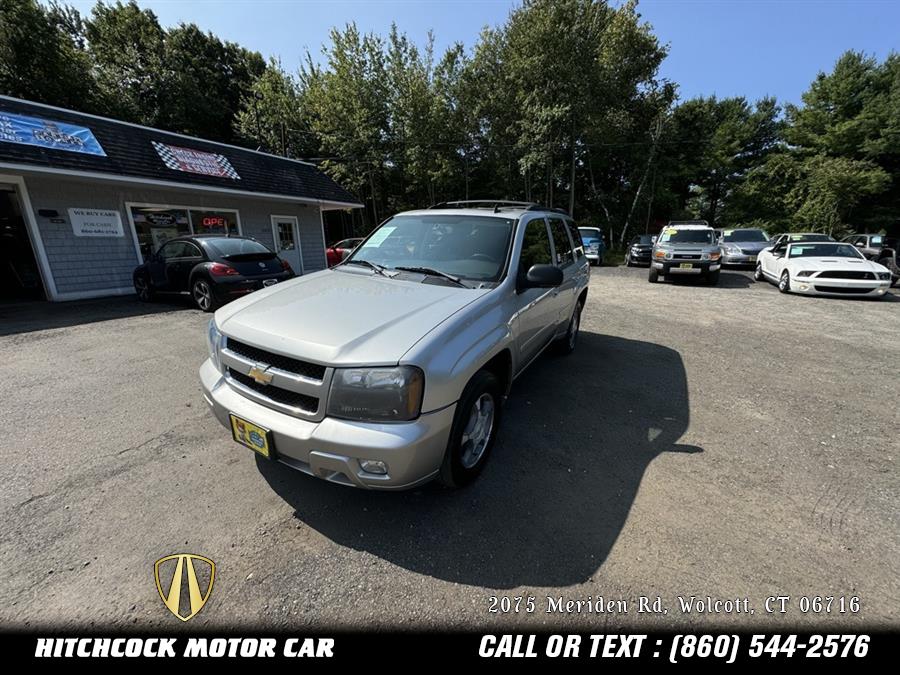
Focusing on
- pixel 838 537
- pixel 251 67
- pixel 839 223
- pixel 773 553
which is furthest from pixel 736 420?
pixel 251 67

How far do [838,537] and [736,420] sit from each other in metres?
1.48

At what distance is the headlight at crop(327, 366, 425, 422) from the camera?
1894mm

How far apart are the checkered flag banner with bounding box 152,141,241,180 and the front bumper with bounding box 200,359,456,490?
11696 mm

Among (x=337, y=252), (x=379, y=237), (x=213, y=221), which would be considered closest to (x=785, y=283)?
(x=379, y=237)

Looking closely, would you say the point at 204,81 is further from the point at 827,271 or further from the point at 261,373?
the point at 827,271

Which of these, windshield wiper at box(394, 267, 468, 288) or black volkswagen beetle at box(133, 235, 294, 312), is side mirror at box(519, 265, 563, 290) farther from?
black volkswagen beetle at box(133, 235, 294, 312)

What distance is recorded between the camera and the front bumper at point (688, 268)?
Result: 11.2m

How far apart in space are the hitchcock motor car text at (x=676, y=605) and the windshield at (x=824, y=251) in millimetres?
11618

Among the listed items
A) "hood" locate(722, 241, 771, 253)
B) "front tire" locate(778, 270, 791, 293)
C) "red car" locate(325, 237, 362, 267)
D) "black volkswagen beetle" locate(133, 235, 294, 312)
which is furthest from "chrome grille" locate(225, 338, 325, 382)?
"hood" locate(722, 241, 771, 253)

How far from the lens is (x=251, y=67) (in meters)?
28.0

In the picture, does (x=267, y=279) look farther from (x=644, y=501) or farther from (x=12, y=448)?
(x=644, y=501)

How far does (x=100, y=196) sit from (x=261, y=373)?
1124 cm

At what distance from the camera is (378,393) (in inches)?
75.0

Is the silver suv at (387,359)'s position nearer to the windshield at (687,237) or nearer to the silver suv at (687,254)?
the silver suv at (687,254)
